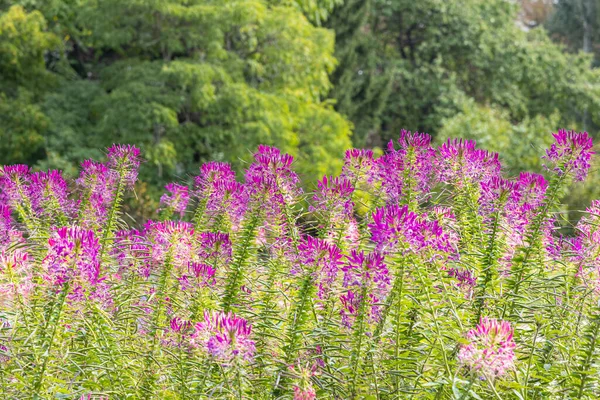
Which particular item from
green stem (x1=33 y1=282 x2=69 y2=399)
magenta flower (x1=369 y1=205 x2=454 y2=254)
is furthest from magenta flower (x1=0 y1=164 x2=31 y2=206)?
magenta flower (x1=369 y1=205 x2=454 y2=254)

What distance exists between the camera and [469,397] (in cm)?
184

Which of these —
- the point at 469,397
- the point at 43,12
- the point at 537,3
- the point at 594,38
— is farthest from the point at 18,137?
the point at 537,3

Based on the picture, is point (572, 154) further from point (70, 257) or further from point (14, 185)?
point (14, 185)

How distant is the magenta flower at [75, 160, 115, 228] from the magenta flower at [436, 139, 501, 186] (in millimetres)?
1180

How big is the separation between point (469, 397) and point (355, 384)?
0.35 meters

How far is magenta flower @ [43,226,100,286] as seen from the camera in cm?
186

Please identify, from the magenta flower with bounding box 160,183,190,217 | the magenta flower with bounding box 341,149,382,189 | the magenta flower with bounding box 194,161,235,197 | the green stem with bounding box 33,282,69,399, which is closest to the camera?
the green stem with bounding box 33,282,69,399

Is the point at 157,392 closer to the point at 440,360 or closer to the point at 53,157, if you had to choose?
the point at 440,360

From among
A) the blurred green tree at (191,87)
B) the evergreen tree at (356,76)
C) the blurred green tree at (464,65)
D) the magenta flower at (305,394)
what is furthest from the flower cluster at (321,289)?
the blurred green tree at (464,65)

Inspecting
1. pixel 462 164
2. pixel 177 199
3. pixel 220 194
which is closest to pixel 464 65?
pixel 177 199

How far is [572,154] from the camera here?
7.63 feet

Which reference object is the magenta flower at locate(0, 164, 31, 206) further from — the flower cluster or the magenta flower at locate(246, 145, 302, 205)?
the magenta flower at locate(246, 145, 302, 205)

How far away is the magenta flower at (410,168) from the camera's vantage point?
247 cm

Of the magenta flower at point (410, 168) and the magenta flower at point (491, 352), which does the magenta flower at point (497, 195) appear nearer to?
the magenta flower at point (410, 168)
